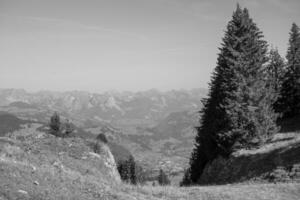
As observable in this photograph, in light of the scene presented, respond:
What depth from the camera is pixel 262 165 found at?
2511 centimetres

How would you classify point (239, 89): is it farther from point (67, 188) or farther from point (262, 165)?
point (67, 188)

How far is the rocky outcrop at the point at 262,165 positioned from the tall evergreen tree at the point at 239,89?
161 centimetres

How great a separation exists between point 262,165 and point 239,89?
820 centimetres

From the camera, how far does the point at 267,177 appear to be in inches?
883

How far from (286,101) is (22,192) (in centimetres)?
4204

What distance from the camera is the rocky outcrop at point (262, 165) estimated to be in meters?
22.1

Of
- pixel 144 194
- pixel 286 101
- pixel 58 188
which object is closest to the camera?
pixel 58 188

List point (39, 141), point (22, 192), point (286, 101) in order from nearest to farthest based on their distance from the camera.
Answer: point (22, 192) → point (39, 141) → point (286, 101)

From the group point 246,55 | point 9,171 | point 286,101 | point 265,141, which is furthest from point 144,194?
point 286,101

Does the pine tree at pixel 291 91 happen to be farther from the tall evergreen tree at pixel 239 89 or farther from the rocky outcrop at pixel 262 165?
the rocky outcrop at pixel 262 165

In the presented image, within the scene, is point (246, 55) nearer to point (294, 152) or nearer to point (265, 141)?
point (265, 141)

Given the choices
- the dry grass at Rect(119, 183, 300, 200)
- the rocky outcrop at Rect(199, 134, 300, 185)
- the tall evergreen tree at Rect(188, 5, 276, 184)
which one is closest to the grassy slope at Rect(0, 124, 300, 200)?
the dry grass at Rect(119, 183, 300, 200)

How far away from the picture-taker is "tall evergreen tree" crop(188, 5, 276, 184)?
28609 mm

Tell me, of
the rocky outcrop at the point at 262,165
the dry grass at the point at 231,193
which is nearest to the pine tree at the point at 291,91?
the rocky outcrop at the point at 262,165
